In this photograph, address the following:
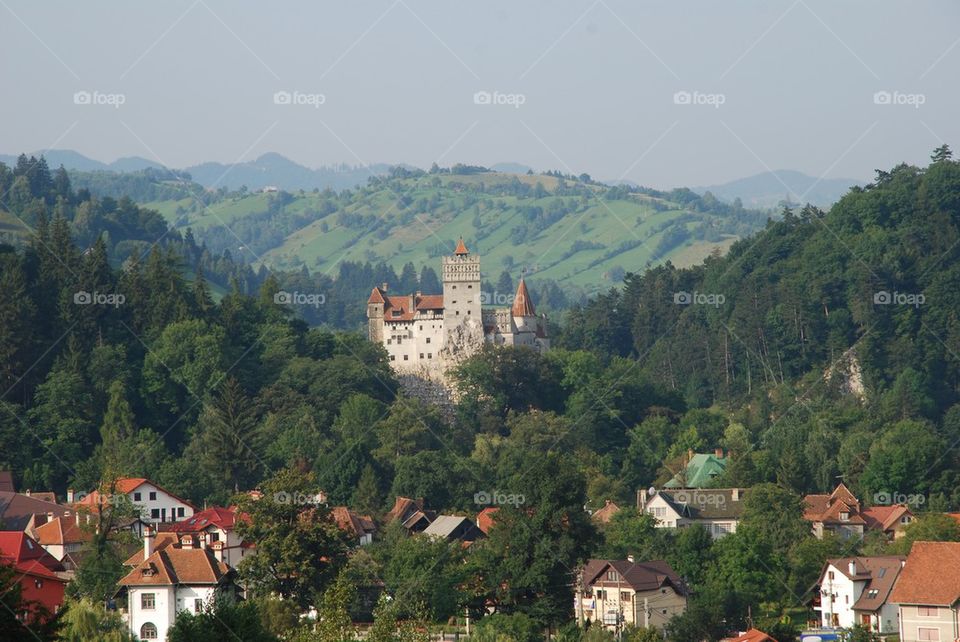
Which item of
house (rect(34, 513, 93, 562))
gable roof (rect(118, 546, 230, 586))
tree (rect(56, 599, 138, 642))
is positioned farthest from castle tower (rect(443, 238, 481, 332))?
tree (rect(56, 599, 138, 642))

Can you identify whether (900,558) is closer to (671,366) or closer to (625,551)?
(625,551)

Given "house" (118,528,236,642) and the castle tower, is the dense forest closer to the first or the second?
"house" (118,528,236,642)

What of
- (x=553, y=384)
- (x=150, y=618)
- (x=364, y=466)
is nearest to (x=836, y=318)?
(x=553, y=384)

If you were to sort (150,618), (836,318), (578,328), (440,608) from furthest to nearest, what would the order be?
1. (578,328)
2. (836,318)
3. (440,608)
4. (150,618)

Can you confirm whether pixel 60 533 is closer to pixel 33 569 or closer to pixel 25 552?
pixel 25 552

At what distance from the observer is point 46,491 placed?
281ft

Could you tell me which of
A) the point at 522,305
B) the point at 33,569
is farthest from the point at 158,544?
the point at 522,305

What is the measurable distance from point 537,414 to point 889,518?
22.2 meters

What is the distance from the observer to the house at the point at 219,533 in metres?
65.9

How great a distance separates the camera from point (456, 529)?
7619cm

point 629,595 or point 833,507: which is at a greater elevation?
point 833,507

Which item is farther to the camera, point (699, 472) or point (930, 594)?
point (699, 472)

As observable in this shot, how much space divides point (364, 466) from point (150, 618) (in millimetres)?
30118

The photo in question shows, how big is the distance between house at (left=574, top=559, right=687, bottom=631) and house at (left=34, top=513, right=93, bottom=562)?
54.3 ft
